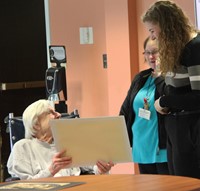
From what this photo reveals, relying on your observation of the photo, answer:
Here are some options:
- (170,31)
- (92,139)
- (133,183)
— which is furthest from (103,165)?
(170,31)

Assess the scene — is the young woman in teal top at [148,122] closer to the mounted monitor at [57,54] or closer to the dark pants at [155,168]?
the dark pants at [155,168]

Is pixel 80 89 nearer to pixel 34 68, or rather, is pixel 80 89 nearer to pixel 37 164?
pixel 34 68

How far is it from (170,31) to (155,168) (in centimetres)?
95

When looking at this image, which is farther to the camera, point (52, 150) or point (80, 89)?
point (80, 89)

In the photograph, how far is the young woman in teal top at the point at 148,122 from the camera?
3.33m

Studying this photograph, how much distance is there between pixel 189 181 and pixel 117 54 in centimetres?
262

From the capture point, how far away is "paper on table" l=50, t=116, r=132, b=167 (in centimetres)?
238

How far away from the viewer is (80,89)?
525 centimetres

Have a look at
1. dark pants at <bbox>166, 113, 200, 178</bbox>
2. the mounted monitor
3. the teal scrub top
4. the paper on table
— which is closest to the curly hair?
dark pants at <bbox>166, 113, 200, 178</bbox>

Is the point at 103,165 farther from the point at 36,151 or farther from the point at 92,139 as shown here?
the point at 36,151

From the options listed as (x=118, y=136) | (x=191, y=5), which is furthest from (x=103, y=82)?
(x=118, y=136)

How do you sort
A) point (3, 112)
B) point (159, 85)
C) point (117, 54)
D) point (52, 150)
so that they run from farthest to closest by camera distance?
point (3, 112), point (117, 54), point (159, 85), point (52, 150)

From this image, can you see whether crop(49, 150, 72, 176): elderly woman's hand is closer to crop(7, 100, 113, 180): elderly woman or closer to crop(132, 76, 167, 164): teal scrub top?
crop(7, 100, 113, 180): elderly woman

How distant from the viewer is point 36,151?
3.04 m
